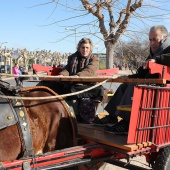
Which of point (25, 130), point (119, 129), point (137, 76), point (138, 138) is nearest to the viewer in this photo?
point (25, 130)

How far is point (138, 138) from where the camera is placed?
288 cm

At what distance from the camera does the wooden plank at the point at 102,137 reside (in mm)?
2805

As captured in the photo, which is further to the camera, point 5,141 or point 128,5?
point 128,5

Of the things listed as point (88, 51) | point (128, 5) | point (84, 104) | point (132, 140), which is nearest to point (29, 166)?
point (132, 140)

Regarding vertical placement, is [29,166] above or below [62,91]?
below

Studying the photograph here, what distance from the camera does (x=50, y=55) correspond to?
55.2 meters

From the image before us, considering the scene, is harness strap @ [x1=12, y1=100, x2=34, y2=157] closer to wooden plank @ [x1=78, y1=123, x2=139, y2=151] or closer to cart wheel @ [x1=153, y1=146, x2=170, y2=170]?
wooden plank @ [x1=78, y1=123, x2=139, y2=151]

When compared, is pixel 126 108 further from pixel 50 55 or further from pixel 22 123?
pixel 50 55

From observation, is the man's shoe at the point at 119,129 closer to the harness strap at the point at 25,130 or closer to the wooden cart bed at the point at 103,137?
the wooden cart bed at the point at 103,137

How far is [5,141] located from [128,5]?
4.90 m

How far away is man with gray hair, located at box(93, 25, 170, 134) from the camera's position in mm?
3312

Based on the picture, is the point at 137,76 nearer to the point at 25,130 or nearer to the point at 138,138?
the point at 138,138

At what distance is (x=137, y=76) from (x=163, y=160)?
108cm

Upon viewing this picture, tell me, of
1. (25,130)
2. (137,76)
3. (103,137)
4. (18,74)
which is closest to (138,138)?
(103,137)
